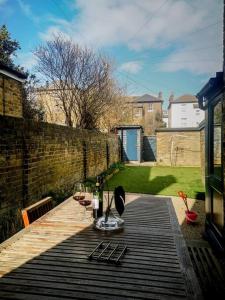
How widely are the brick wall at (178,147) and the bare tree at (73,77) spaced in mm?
5909

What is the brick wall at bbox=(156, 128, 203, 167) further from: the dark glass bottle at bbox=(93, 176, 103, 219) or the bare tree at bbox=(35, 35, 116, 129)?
the dark glass bottle at bbox=(93, 176, 103, 219)

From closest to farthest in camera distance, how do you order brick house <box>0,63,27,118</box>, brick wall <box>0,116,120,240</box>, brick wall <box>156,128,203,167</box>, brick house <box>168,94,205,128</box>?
brick wall <box>0,116,120,240</box> → brick house <box>0,63,27,118</box> → brick wall <box>156,128,203,167</box> → brick house <box>168,94,205,128</box>

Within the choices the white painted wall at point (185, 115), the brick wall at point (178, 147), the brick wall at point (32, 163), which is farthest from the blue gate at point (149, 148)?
the white painted wall at point (185, 115)

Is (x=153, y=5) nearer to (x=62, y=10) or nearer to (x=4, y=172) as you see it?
(x=62, y=10)

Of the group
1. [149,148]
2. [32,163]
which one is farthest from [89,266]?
[149,148]

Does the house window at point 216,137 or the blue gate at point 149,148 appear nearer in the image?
the house window at point 216,137

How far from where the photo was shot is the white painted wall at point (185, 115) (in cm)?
5266

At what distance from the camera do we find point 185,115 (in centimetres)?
5284

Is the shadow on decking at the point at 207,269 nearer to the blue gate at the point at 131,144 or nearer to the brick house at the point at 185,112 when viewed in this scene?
the blue gate at the point at 131,144

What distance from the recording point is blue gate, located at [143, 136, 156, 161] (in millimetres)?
23078

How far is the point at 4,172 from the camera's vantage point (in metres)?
4.50

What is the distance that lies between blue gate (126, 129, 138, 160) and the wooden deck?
17.8m

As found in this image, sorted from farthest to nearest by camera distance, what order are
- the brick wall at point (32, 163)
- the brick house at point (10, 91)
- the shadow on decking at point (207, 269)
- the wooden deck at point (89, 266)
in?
the brick house at point (10, 91), the brick wall at point (32, 163), the shadow on decking at point (207, 269), the wooden deck at point (89, 266)

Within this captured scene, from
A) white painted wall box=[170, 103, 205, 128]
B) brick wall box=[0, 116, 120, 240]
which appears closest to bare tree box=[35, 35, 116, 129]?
brick wall box=[0, 116, 120, 240]
